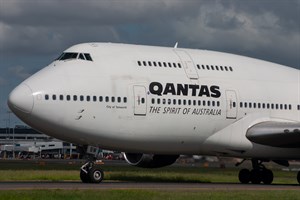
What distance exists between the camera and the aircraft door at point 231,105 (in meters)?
33.0

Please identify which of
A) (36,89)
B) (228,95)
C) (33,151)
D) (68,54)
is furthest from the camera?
(33,151)

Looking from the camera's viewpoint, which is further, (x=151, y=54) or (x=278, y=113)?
(x=278, y=113)

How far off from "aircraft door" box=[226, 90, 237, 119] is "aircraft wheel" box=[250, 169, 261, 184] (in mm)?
4402

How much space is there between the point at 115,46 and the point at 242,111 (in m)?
6.62

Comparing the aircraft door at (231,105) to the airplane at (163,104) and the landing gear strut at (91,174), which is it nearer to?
the airplane at (163,104)

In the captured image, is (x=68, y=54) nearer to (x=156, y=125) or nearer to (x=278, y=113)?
Result: (x=156, y=125)

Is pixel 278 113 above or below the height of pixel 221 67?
below

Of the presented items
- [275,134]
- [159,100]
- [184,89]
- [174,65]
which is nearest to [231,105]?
[275,134]

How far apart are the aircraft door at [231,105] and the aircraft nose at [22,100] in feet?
30.6

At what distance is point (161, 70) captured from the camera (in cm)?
3161

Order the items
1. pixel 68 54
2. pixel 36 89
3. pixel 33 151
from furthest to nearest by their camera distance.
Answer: pixel 33 151 < pixel 68 54 < pixel 36 89

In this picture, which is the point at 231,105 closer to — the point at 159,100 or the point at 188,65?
the point at 188,65

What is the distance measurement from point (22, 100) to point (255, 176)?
527 inches

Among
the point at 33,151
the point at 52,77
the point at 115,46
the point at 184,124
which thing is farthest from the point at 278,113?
the point at 33,151
